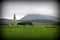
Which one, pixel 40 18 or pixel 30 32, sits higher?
pixel 40 18

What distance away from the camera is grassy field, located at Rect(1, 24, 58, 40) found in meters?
3.90

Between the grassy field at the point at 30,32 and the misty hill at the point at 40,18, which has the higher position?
the misty hill at the point at 40,18

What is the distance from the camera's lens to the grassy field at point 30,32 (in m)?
3.90

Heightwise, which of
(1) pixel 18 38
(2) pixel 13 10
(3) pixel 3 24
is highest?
(2) pixel 13 10

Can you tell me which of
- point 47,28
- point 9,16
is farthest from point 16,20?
point 47,28

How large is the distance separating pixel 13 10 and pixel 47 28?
2.99ft

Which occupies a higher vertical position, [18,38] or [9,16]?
[9,16]

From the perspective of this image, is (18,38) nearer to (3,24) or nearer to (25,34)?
(25,34)

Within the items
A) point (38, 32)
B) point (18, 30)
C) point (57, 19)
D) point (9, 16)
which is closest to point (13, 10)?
point (9, 16)

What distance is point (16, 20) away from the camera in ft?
13.2

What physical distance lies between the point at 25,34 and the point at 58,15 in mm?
892

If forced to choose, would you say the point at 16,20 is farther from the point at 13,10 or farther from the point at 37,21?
the point at 37,21

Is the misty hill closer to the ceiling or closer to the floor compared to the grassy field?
closer to the ceiling

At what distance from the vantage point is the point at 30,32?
3924 mm
